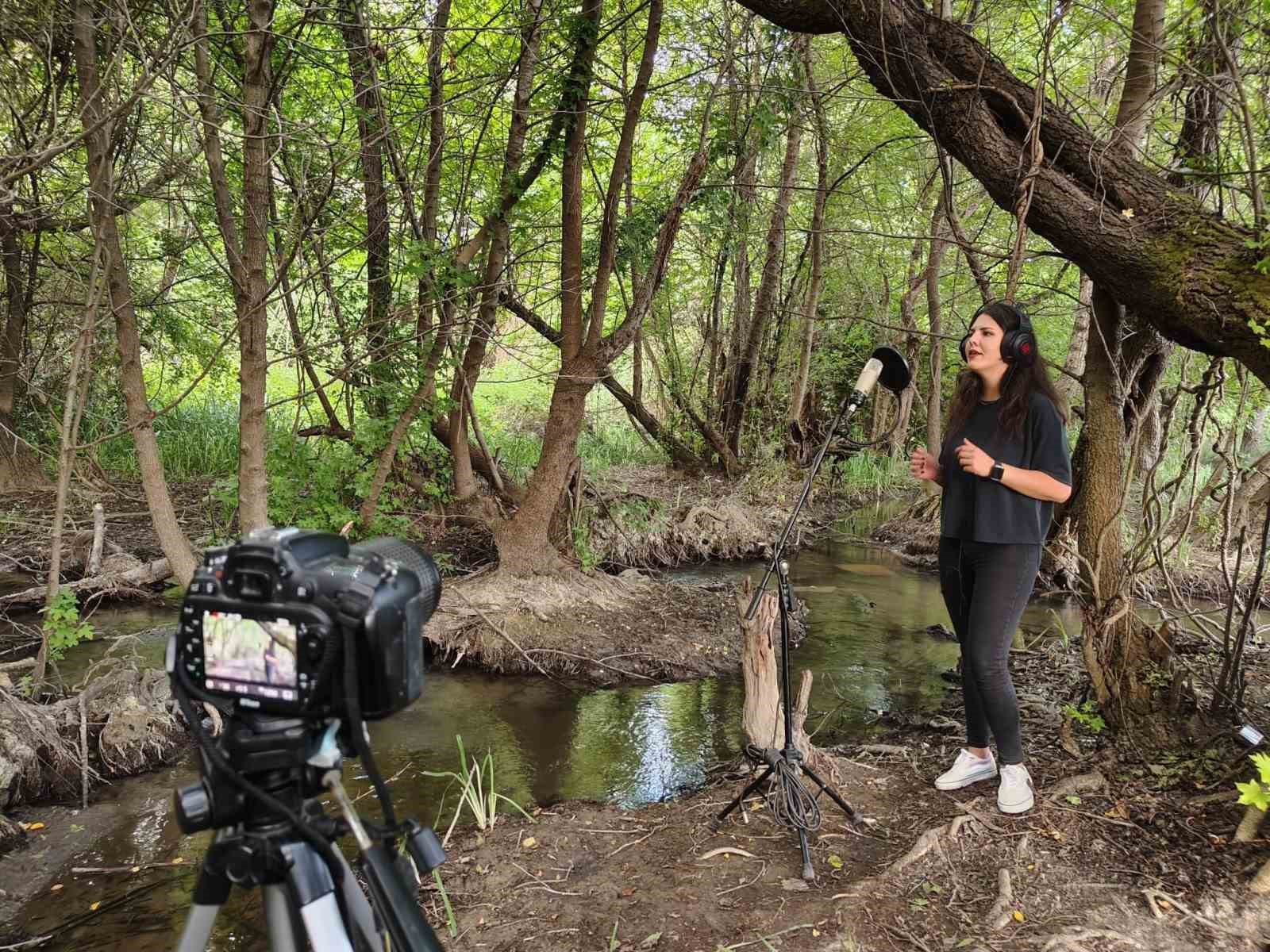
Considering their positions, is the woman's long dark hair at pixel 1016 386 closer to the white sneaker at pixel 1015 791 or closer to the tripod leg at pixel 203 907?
the white sneaker at pixel 1015 791

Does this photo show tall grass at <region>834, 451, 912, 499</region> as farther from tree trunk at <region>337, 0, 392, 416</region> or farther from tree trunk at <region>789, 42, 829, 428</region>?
tree trunk at <region>337, 0, 392, 416</region>

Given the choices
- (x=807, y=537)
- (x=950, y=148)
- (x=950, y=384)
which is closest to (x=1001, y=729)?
(x=950, y=148)

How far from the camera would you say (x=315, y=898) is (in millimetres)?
960

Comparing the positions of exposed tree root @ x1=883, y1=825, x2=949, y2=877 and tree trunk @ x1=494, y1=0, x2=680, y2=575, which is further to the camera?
tree trunk @ x1=494, y1=0, x2=680, y2=575

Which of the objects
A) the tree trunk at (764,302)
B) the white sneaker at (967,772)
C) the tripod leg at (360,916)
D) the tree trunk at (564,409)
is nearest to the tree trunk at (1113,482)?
the white sneaker at (967,772)

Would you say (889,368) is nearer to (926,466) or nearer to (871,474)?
(926,466)

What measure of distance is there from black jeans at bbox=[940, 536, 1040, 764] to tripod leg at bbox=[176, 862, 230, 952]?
209 centimetres

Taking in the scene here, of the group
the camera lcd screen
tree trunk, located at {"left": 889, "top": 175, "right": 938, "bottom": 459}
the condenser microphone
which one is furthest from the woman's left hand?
tree trunk, located at {"left": 889, "top": 175, "right": 938, "bottom": 459}

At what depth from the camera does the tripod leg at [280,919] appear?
3.22 ft

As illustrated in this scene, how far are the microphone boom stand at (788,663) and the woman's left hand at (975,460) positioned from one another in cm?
33

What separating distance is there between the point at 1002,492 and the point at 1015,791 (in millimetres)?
932

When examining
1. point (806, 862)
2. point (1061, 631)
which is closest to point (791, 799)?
point (806, 862)

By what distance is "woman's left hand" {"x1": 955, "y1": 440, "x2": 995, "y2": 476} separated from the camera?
2.24 m

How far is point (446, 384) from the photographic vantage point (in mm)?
5578
